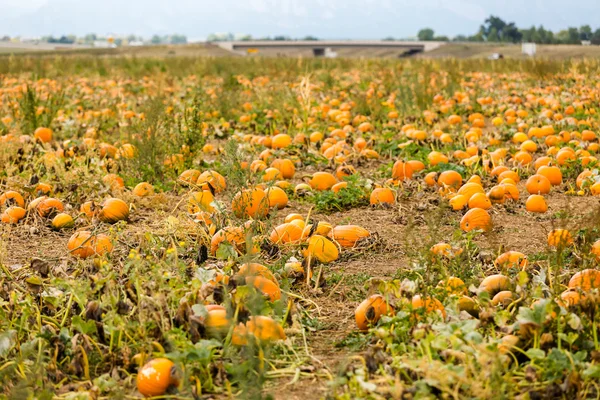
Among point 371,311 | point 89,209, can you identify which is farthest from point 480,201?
point 89,209

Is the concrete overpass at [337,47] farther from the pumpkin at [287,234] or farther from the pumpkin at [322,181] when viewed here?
the pumpkin at [287,234]

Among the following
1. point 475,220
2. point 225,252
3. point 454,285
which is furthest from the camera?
point 475,220

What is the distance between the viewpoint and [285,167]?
6680 millimetres

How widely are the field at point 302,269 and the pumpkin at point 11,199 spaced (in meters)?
0.02

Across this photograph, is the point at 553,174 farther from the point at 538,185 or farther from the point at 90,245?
the point at 90,245

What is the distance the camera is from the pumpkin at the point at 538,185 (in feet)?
19.2

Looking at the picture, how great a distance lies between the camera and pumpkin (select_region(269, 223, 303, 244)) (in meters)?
4.33

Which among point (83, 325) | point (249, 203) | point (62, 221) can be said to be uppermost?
point (249, 203)

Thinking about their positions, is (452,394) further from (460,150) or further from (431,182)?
(460,150)

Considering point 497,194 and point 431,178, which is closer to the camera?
point 497,194

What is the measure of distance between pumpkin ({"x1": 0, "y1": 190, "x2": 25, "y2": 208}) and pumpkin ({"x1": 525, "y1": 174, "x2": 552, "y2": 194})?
3.93 m

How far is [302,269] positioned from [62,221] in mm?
2175

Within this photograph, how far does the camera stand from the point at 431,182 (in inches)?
241

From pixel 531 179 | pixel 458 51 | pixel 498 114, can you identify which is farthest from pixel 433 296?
pixel 458 51
